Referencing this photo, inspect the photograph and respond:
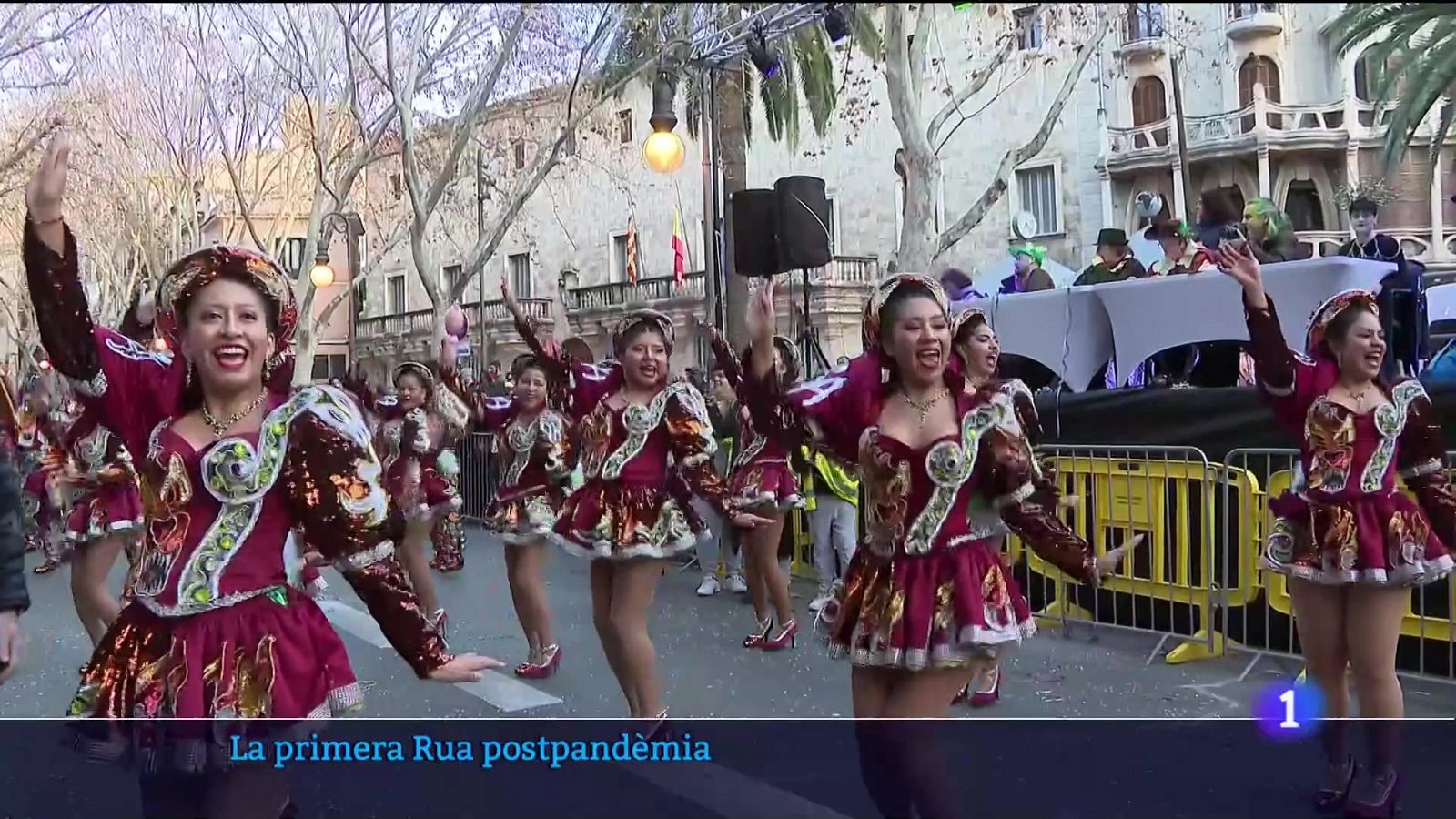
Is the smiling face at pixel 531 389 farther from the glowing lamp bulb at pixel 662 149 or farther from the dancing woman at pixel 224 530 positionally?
→ the dancing woman at pixel 224 530

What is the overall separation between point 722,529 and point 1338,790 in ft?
19.6

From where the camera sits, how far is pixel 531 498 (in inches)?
289

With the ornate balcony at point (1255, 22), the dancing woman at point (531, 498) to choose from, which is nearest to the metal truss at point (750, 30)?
the dancing woman at point (531, 498)

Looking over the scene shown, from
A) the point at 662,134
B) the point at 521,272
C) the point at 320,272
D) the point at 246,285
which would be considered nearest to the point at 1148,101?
the point at 521,272

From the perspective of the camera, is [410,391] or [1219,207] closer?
[1219,207]

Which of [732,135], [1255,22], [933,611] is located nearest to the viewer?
[933,611]

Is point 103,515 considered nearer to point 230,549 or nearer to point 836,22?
point 230,549

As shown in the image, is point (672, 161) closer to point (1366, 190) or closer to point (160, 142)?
point (160, 142)

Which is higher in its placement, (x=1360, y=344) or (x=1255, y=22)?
(x=1255, y=22)

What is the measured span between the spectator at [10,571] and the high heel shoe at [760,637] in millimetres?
5257

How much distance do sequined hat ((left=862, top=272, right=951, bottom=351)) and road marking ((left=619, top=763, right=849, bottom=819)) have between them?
5.86 ft

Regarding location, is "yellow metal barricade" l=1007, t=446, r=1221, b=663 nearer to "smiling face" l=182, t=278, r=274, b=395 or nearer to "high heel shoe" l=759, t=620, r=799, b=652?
"high heel shoe" l=759, t=620, r=799, b=652

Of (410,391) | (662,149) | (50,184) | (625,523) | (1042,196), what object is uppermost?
(1042,196)

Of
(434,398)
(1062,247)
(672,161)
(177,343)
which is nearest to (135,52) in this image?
(672,161)
